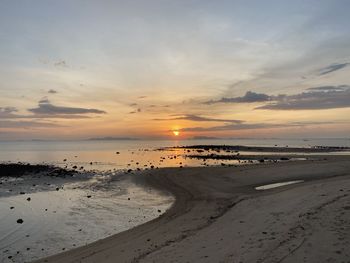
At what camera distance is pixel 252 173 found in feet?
126

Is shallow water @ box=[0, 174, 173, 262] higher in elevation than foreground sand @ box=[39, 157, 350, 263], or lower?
lower

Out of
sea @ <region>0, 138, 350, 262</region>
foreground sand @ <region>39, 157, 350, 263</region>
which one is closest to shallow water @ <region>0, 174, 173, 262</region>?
sea @ <region>0, 138, 350, 262</region>

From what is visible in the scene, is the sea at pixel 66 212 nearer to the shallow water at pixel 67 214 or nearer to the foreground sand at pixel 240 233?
the shallow water at pixel 67 214

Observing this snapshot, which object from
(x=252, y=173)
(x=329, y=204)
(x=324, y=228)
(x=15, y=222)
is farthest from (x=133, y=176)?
(x=324, y=228)

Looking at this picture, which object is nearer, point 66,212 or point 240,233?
point 240,233

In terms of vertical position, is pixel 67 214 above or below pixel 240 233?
below

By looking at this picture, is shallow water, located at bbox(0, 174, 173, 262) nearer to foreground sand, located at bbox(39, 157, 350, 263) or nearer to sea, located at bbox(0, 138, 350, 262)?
sea, located at bbox(0, 138, 350, 262)

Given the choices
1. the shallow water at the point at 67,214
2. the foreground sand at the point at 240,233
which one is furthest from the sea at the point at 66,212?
the foreground sand at the point at 240,233

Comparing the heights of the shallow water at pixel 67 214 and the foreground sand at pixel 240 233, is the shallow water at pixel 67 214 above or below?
below

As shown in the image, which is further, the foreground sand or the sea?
the sea

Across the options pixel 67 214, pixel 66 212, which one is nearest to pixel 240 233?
pixel 67 214

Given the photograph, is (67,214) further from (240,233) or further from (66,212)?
(240,233)

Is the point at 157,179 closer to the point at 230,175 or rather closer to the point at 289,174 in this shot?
the point at 230,175

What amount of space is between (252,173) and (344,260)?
29553mm
